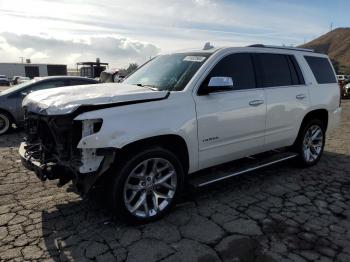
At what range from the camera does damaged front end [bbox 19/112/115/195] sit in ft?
11.8

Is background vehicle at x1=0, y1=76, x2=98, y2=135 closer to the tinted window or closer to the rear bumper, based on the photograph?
the tinted window

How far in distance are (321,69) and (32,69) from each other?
232 feet

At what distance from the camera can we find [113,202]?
3791mm

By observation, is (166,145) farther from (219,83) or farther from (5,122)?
(5,122)

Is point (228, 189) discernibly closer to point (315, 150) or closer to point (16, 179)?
point (315, 150)

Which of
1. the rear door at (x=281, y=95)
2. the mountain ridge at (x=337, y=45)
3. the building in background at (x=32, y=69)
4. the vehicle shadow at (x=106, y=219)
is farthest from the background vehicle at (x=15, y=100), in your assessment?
the mountain ridge at (x=337, y=45)

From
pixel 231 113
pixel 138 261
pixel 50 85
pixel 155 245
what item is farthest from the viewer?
pixel 50 85

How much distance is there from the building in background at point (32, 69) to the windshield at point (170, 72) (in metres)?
60.0

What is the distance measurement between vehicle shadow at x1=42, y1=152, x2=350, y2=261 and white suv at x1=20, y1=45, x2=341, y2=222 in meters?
0.25

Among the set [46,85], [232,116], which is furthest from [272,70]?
[46,85]

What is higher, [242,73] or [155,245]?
[242,73]

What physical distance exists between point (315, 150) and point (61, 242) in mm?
4688

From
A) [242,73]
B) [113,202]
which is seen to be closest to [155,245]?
[113,202]

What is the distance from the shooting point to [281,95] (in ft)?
17.9
